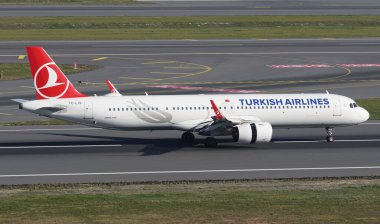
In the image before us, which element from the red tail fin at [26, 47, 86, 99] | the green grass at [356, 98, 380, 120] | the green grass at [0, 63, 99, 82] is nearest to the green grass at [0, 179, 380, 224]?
the red tail fin at [26, 47, 86, 99]

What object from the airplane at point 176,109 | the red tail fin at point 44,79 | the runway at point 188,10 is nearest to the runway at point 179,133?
the airplane at point 176,109

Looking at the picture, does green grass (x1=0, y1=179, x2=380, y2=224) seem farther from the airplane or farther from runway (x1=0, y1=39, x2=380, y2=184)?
the airplane

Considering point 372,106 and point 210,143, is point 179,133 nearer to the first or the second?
point 210,143

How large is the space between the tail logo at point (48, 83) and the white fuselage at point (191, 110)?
579 millimetres

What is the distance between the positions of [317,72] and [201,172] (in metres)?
51.9

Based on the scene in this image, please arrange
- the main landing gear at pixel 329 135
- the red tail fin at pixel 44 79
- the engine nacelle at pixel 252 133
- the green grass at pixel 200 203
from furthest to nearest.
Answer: the main landing gear at pixel 329 135, the red tail fin at pixel 44 79, the engine nacelle at pixel 252 133, the green grass at pixel 200 203

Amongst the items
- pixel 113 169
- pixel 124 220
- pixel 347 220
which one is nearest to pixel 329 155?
pixel 113 169

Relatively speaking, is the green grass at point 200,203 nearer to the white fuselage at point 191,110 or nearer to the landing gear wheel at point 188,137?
the white fuselage at point 191,110

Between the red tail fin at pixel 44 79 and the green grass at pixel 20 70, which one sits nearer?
the red tail fin at pixel 44 79

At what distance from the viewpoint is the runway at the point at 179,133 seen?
53562mm

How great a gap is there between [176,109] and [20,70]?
4507 centimetres

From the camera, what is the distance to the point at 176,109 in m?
61.2

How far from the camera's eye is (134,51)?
119 m

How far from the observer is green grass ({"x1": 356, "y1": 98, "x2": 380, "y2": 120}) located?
245 ft
